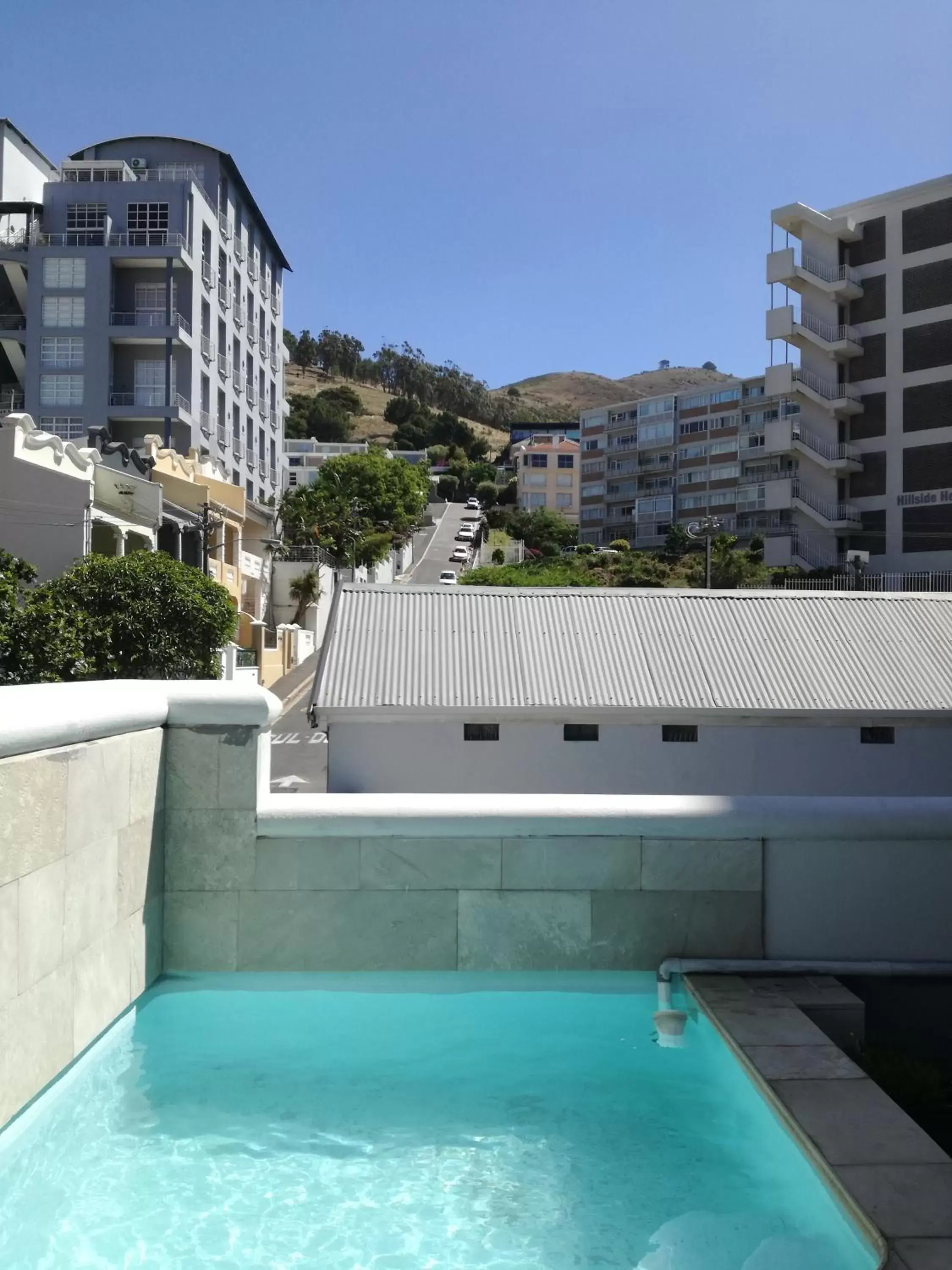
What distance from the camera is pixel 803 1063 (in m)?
5.10

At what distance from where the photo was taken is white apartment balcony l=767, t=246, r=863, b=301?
56.2 meters

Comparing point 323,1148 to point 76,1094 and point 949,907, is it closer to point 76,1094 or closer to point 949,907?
point 76,1094

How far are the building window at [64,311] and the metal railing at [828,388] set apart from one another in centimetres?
3824

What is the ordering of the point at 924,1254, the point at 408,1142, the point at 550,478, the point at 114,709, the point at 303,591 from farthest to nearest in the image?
the point at 550,478 → the point at 303,591 → the point at 114,709 → the point at 408,1142 → the point at 924,1254

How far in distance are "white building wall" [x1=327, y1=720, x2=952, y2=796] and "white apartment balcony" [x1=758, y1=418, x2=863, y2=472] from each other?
41.6m

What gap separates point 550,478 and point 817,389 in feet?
263

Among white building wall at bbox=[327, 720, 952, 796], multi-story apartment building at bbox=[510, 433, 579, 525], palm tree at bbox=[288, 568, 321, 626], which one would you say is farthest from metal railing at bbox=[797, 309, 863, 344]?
multi-story apartment building at bbox=[510, 433, 579, 525]

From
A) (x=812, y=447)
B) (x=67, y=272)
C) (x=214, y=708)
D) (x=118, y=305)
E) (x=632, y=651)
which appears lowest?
(x=214, y=708)

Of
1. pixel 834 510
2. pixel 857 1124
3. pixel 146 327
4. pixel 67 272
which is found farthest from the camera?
pixel 834 510

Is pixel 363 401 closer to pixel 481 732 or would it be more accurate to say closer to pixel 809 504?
pixel 809 504

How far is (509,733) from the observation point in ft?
58.1

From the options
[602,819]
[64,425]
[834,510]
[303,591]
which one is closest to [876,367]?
[834,510]

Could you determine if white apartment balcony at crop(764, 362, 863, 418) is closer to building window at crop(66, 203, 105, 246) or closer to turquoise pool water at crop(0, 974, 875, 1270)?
building window at crop(66, 203, 105, 246)

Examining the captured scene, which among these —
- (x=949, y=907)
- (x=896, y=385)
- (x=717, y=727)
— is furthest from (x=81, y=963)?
(x=896, y=385)
